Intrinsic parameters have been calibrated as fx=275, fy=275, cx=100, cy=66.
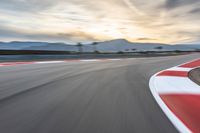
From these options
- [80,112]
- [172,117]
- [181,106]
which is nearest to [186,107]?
[181,106]

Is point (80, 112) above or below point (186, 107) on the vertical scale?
above

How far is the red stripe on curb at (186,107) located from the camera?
3788mm

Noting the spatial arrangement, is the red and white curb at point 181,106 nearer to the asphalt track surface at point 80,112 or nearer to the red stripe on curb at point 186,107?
the red stripe on curb at point 186,107

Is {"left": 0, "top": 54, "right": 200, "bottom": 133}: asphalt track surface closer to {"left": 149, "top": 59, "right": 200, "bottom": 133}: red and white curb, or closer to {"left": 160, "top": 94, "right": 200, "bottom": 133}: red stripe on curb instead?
{"left": 149, "top": 59, "right": 200, "bottom": 133}: red and white curb

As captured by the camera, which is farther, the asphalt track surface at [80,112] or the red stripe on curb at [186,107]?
the red stripe on curb at [186,107]

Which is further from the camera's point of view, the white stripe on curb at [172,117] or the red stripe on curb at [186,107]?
the red stripe on curb at [186,107]

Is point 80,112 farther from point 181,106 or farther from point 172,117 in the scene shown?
point 181,106

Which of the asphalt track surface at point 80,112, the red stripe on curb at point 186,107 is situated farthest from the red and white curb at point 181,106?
the asphalt track surface at point 80,112

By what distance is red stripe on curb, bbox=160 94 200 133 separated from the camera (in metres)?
3.79

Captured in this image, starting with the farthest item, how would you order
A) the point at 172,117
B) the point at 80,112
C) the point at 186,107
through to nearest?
the point at 186,107
the point at 80,112
the point at 172,117

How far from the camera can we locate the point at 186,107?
487 centimetres

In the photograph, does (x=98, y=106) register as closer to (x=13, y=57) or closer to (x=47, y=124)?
(x=47, y=124)

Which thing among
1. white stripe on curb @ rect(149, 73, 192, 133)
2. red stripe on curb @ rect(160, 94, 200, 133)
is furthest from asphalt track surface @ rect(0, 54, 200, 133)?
red stripe on curb @ rect(160, 94, 200, 133)

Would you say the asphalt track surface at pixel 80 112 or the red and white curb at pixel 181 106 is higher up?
the asphalt track surface at pixel 80 112
